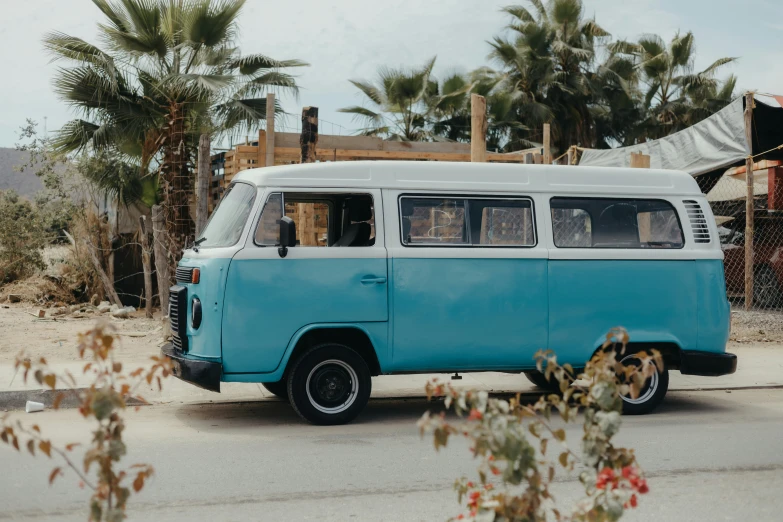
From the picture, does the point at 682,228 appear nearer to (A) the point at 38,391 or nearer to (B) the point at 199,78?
(A) the point at 38,391

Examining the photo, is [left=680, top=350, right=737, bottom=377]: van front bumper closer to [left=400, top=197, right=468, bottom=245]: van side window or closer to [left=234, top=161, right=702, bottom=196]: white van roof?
[left=234, top=161, right=702, bottom=196]: white van roof

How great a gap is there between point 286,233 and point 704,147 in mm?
11310

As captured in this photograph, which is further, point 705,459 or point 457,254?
point 457,254

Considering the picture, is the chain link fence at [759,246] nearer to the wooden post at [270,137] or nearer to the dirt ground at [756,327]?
the dirt ground at [756,327]

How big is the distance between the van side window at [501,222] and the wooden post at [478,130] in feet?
10.6

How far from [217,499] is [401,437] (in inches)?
87.0

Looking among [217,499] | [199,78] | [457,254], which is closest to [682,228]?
[457,254]

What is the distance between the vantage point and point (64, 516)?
489 cm

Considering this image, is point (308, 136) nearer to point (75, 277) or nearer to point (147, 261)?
point (147, 261)

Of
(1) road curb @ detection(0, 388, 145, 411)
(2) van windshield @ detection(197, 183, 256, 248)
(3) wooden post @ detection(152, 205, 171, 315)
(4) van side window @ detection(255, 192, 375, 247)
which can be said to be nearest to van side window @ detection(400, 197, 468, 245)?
(4) van side window @ detection(255, 192, 375, 247)

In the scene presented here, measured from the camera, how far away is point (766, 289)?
1641cm

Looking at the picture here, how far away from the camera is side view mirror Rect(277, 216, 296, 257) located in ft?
23.5

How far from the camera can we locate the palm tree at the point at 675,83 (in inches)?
1693

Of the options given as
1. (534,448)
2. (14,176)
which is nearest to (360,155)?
(534,448)
